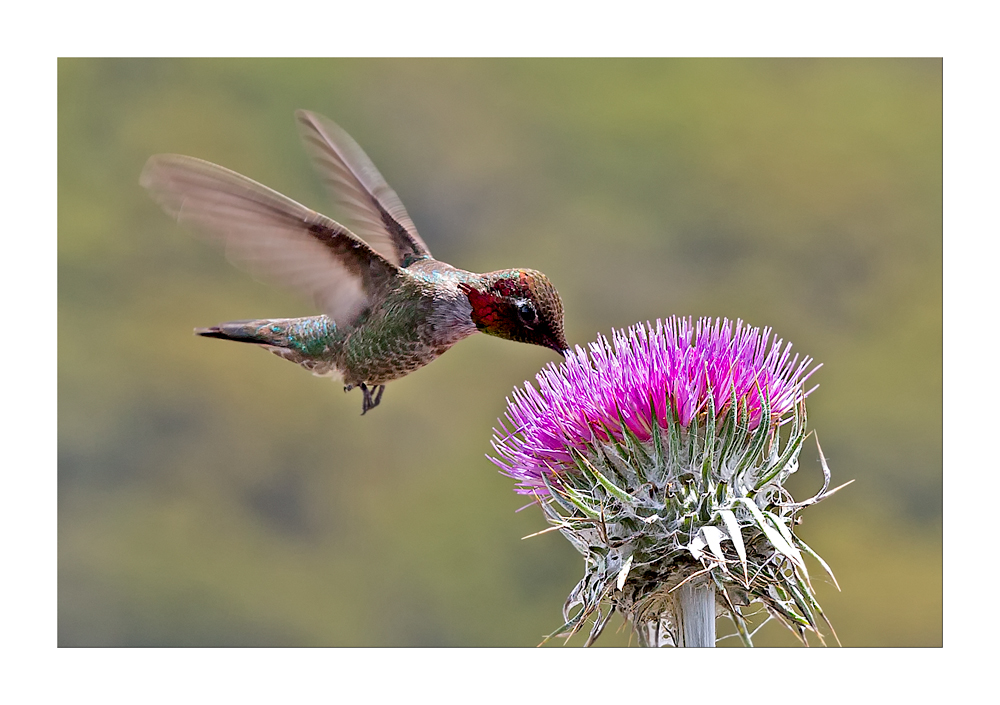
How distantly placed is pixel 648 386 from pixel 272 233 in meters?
1.35

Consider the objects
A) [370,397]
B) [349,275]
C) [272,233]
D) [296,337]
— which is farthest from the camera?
[296,337]

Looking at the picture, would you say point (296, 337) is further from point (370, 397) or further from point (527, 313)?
point (527, 313)

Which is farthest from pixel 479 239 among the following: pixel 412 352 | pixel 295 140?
pixel 412 352

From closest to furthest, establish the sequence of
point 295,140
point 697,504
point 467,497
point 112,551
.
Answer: point 697,504 < point 112,551 < point 467,497 < point 295,140

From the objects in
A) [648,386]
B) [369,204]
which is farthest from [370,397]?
[648,386]

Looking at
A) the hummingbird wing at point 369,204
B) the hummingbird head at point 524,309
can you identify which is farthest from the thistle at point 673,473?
the hummingbird wing at point 369,204

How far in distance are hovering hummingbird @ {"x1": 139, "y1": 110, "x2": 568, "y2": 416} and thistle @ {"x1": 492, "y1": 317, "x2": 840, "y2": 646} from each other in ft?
0.89

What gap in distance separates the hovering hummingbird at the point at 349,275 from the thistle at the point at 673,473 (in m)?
0.27

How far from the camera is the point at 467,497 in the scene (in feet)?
58.1

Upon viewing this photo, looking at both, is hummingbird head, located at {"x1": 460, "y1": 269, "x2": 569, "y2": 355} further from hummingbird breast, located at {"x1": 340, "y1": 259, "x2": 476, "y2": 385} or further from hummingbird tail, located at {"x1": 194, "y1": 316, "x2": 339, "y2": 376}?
hummingbird tail, located at {"x1": 194, "y1": 316, "x2": 339, "y2": 376}

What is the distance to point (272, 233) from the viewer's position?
138 inches

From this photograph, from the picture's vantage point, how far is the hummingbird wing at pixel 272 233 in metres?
3.26

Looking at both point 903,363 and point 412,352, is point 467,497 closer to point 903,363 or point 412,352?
point 903,363

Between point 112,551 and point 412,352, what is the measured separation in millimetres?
14199
